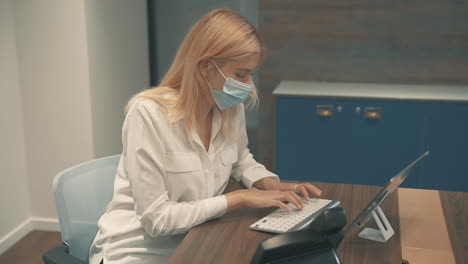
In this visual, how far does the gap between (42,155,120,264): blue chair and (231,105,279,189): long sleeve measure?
1.40 ft

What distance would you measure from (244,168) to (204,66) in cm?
45

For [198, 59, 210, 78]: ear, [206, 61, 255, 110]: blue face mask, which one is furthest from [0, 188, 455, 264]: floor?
[198, 59, 210, 78]: ear

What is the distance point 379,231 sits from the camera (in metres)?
1.62

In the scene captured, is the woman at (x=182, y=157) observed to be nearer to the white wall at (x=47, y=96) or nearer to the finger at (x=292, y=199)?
the finger at (x=292, y=199)

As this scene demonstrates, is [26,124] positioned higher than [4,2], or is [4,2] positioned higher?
[4,2]

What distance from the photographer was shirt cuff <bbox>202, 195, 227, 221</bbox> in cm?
165

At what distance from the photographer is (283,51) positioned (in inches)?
160

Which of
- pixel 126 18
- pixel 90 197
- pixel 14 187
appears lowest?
pixel 14 187

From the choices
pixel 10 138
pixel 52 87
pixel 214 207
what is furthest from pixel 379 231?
pixel 10 138

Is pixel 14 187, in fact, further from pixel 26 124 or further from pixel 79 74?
pixel 79 74

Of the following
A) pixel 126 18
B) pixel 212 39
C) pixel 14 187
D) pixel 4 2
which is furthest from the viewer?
pixel 126 18

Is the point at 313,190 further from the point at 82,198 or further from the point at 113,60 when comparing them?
the point at 113,60

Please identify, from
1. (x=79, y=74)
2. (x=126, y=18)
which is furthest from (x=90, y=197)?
(x=126, y=18)

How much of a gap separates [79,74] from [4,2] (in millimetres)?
540
